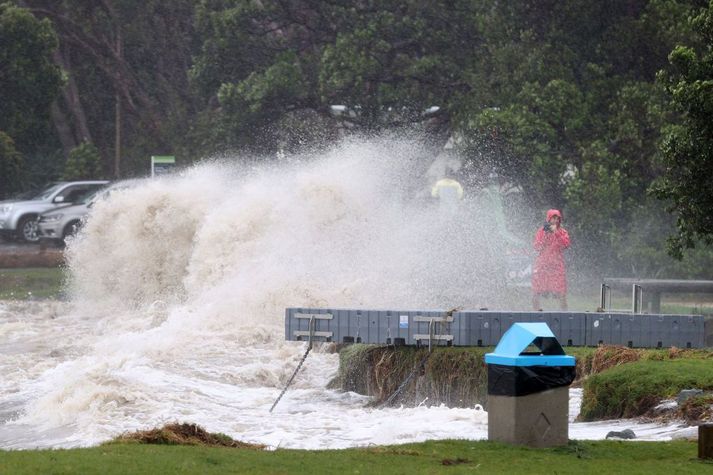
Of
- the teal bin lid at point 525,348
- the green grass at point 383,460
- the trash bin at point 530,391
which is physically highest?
the teal bin lid at point 525,348

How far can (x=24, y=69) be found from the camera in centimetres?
4594

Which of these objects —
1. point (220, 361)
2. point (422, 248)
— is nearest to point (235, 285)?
point (422, 248)

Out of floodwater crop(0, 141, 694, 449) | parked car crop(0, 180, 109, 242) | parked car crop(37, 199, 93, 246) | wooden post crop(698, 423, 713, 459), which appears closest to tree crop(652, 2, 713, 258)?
floodwater crop(0, 141, 694, 449)

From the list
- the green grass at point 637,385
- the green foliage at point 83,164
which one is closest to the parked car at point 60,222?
the green foliage at point 83,164

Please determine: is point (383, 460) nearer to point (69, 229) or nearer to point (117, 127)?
point (69, 229)

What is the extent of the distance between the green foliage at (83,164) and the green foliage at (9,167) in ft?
7.25

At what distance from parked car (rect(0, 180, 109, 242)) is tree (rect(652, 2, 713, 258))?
2957 centimetres

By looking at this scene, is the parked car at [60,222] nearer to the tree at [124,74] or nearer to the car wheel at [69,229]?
the car wheel at [69,229]

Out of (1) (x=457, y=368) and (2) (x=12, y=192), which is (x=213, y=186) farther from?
(1) (x=457, y=368)

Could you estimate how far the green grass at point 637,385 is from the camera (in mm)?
14180

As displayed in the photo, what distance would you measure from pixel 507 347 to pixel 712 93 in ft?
13.2

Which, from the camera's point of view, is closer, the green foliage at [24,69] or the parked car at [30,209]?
the parked car at [30,209]

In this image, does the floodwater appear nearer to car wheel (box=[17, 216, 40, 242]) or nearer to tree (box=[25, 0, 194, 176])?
car wheel (box=[17, 216, 40, 242])

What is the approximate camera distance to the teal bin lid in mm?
11383
